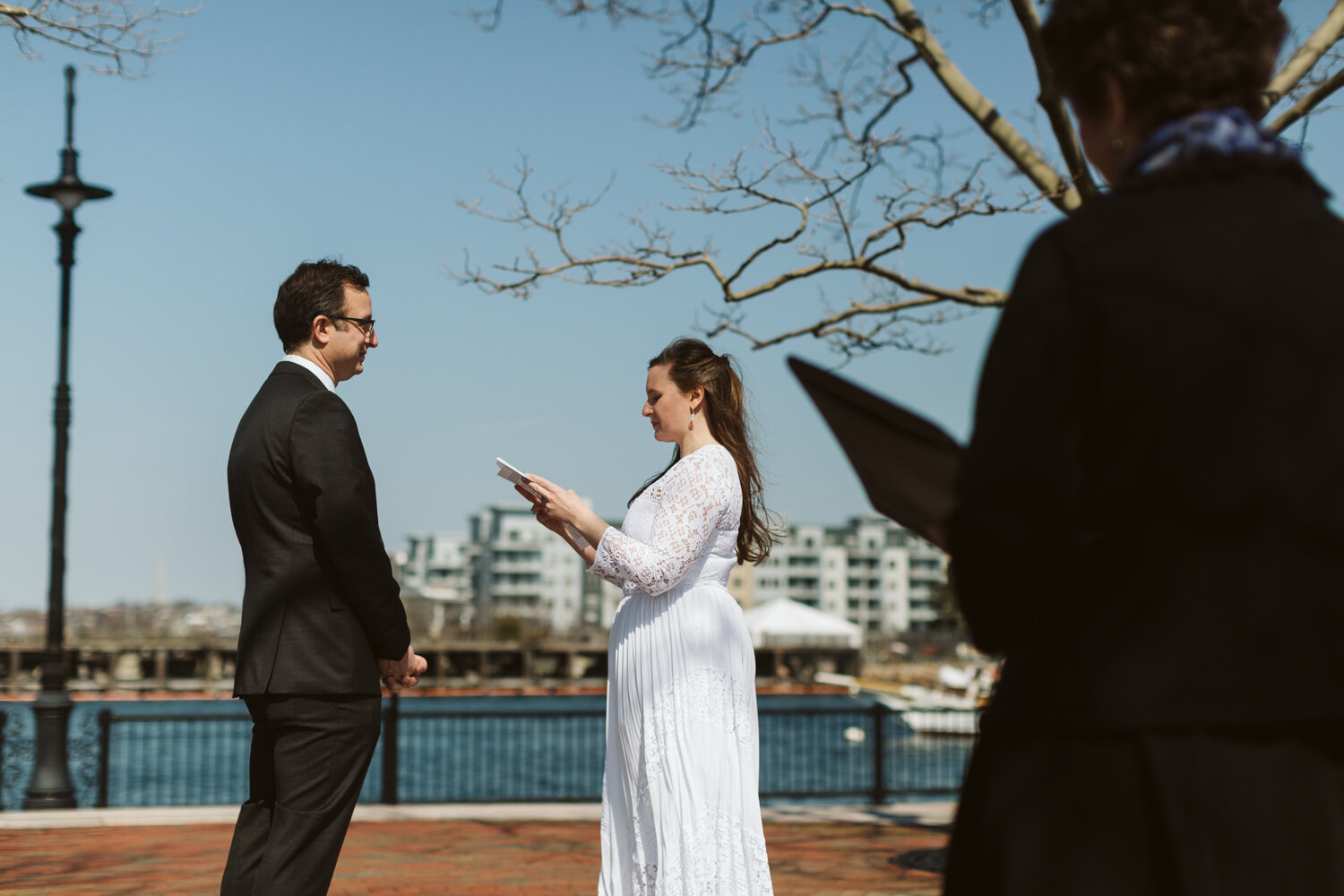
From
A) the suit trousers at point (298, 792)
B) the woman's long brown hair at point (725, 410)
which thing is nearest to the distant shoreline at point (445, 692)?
Result: the woman's long brown hair at point (725, 410)

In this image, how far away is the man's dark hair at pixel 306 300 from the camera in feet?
13.4

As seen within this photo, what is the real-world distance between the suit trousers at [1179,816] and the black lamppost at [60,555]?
10595mm

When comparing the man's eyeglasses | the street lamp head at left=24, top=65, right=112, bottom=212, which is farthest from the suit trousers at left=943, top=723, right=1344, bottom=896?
the street lamp head at left=24, top=65, right=112, bottom=212

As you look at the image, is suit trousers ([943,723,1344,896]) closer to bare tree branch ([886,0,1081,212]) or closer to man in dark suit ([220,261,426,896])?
man in dark suit ([220,261,426,896])

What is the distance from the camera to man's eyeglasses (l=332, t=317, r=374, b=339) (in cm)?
414

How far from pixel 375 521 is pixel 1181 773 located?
2.85 m

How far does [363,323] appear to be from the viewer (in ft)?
13.8

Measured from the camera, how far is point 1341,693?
4.66ft

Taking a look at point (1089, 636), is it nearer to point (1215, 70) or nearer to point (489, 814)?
point (1215, 70)

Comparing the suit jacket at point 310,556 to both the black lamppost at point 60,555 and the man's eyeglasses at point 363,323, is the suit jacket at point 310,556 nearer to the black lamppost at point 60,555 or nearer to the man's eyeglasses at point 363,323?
the man's eyeglasses at point 363,323

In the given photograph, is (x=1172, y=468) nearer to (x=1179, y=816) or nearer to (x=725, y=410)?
(x=1179, y=816)

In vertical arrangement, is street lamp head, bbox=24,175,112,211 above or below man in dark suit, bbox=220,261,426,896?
above

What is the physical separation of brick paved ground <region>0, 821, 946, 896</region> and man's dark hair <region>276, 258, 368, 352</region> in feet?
12.8

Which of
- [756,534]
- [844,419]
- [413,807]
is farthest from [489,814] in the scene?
[844,419]
